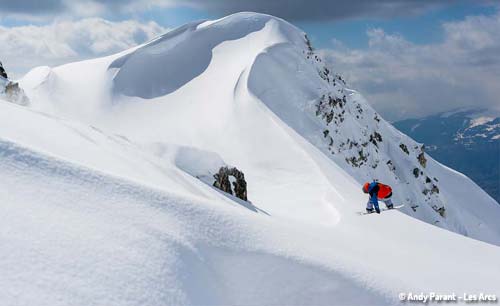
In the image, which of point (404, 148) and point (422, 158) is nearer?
point (404, 148)

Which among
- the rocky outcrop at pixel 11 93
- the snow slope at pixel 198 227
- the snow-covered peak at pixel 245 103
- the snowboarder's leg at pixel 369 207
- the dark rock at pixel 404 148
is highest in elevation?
the dark rock at pixel 404 148

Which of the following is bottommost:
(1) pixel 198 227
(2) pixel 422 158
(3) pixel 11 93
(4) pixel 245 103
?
(1) pixel 198 227

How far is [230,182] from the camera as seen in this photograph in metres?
A: 24.9

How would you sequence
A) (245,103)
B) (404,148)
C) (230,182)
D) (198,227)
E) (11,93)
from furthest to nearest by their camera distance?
(404,148) → (245,103) → (11,93) → (230,182) → (198,227)

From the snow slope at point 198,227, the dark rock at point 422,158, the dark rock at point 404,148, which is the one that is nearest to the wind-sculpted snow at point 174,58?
the snow slope at point 198,227

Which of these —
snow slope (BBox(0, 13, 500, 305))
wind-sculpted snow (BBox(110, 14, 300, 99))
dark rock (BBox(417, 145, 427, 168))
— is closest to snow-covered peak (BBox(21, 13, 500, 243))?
wind-sculpted snow (BBox(110, 14, 300, 99))

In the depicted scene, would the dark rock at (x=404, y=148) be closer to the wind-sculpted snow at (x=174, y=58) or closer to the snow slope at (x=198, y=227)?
the wind-sculpted snow at (x=174, y=58)

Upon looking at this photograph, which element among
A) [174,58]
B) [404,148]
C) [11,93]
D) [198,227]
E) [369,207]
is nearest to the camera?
[198,227]

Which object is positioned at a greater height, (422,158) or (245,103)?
(422,158)

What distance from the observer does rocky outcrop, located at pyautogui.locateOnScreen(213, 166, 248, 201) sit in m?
24.3

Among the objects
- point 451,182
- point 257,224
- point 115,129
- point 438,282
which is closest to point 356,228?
point 438,282

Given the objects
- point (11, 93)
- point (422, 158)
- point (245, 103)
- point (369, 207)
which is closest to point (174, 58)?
point (245, 103)

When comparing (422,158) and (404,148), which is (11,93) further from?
(422,158)

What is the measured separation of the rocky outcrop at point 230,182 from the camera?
24344 mm
